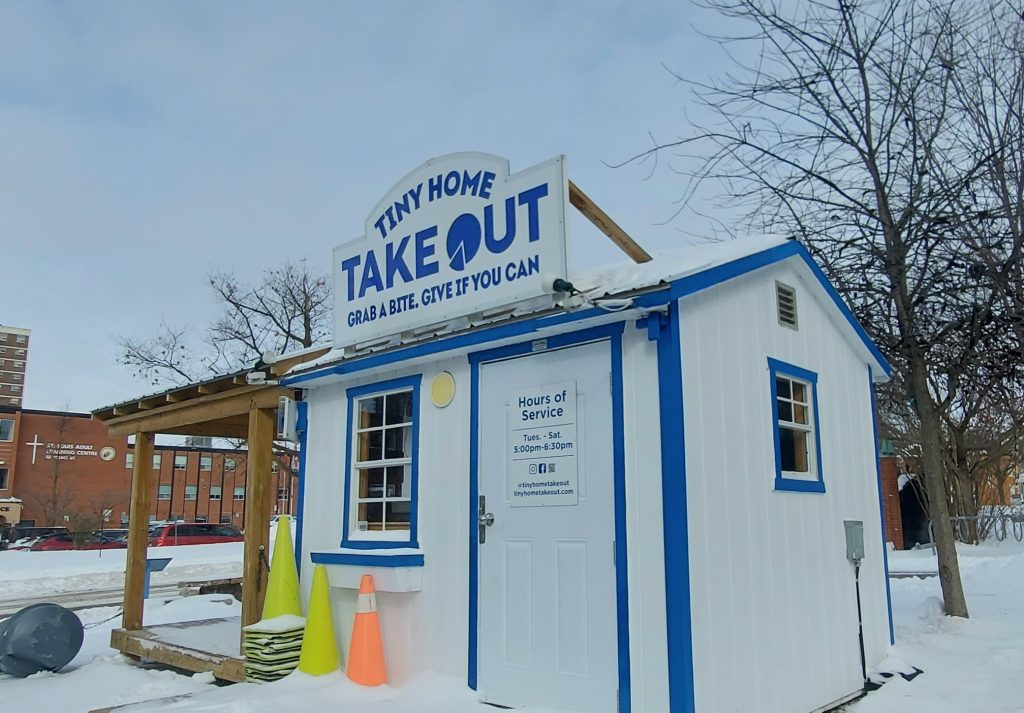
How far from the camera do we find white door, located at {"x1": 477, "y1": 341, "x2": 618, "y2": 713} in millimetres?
4922

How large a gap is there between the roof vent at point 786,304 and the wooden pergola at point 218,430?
4556 mm

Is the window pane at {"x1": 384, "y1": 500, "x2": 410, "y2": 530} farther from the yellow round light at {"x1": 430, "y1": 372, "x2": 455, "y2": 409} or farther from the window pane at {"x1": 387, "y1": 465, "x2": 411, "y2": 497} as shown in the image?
the yellow round light at {"x1": 430, "y1": 372, "x2": 455, "y2": 409}

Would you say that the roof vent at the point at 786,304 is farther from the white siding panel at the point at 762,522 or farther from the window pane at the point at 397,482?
the window pane at the point at 397,482

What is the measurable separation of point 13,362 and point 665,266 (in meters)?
127

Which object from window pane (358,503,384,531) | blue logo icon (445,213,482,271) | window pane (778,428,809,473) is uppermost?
blue logo icon (445,213,482,271)

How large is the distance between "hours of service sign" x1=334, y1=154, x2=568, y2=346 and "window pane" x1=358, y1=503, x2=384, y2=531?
4.90ft

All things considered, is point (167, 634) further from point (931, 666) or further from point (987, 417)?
point (987, 417)

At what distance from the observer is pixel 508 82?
31.8ft

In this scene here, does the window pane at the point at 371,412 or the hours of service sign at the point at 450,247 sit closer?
the hours of service sign at the point at 450,247

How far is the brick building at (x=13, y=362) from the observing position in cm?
10831

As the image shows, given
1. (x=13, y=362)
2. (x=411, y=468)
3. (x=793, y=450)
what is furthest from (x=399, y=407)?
(x=13, y=362)

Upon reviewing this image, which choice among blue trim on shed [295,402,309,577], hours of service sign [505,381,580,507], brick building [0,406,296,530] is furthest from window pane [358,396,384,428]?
brick building [0,406,296,530]

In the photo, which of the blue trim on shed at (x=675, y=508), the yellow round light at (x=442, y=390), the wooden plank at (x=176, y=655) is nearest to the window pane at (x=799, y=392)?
the blue trim on shed at (x=675, y=508)

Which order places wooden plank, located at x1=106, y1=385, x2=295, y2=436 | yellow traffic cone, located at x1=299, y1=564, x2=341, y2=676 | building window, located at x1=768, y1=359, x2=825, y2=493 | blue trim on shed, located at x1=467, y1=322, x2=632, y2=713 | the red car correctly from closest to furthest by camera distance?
blue trim on shed, located at x1=467, y1=322, x2=632, y2=713, building window, located at x1=768, y1=359, x2=825, y2=493, yellow traffic cone, located at x1=299, y1=564, x2=341, y2=676, wooden plank, located at x1=106, y1=385, x2=295, y2=436, the red car
